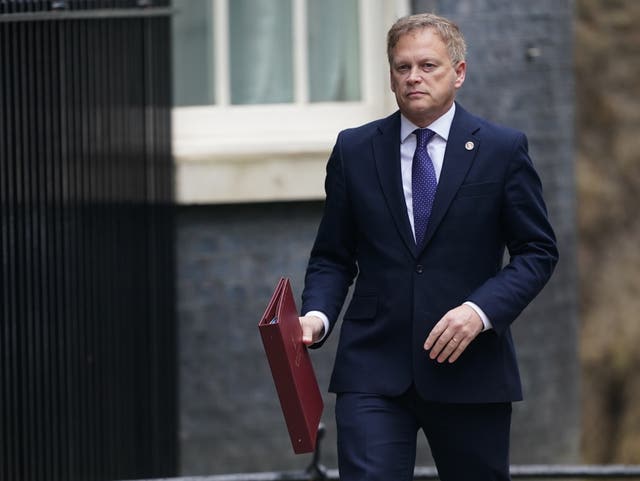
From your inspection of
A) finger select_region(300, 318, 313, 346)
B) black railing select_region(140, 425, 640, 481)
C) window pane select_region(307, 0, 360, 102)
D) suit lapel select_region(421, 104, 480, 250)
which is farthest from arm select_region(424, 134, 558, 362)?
window pane select_region(307, 0, 360, 102)

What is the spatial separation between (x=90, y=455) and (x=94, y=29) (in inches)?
82.4

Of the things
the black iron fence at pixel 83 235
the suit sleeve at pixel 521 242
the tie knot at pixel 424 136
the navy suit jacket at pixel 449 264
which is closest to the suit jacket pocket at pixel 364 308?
the navy suit jacket at pixel 449 264

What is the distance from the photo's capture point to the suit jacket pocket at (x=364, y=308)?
4.43 m

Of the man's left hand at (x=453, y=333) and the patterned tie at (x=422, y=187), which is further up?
the patterned tie at (x=422, y=187)

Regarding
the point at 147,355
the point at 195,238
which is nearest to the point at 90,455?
the point at 147,355

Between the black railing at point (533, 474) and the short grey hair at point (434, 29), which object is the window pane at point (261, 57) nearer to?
the black railing at point (533, 474)

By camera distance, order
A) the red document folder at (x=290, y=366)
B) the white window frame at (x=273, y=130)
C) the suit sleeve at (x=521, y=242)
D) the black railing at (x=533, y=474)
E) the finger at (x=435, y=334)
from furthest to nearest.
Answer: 1. the white window frame at (x=273, y=130)
2. the black railing at (x=533, y=474)
3. the suit sleeve at (x=521, y=242)
4. the finger at (x=435, y=334)
5. the red document folder at (x=290, y=366)

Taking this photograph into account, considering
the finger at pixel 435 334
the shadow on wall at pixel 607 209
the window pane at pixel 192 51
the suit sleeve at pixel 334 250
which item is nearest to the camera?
the finger at pixel 435 334

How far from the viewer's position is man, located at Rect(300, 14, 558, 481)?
171 inches

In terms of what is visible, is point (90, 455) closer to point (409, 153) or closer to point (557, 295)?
point (557, 295)

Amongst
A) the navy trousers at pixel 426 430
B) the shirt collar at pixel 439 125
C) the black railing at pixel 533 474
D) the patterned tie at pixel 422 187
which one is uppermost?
the shirt collar at pixel 439 125

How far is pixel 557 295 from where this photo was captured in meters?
7.96

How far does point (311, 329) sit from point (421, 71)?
81 centimetres

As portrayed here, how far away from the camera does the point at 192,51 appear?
8031 millimetres
